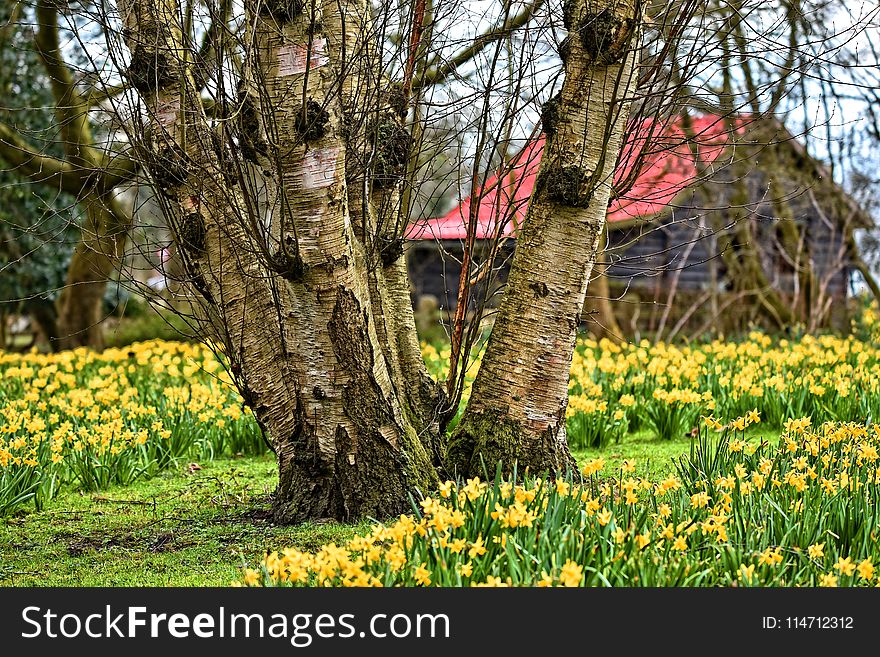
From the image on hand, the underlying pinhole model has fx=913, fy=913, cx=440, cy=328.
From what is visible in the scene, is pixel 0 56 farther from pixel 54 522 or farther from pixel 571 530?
pixel 571 530

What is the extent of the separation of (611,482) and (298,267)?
5.08 feet

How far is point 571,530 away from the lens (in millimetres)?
2900

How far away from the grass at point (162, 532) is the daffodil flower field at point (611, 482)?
155 mm

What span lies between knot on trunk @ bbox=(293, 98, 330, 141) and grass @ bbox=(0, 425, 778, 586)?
65.9 inches

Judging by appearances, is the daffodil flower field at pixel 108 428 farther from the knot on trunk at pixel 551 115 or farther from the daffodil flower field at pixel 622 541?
the knot on trunk at pixel 551 115

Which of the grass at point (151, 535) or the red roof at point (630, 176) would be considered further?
the red roof at point (630, 176)

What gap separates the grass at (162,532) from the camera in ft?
11.8

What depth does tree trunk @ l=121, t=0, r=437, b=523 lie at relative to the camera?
3.80 meters

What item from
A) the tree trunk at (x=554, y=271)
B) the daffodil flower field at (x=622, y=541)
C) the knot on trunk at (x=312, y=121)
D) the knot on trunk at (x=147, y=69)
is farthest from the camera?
the tree trunk at (x=554, y=271)

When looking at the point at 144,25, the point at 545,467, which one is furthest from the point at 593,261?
the point at 144,25

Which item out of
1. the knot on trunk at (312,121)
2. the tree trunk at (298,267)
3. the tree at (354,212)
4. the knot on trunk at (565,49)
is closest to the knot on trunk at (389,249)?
the tree at (354,212)

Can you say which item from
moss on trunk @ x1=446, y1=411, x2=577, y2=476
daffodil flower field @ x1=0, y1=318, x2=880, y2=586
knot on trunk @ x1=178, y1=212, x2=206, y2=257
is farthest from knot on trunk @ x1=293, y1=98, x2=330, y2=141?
moss on trunk @ x1=446, y1=411, x2=577, y2=476

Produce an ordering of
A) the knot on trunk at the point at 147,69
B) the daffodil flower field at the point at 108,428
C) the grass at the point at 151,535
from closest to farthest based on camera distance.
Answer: the grass at the point at 151,535 < the knot on trunk at the point at 147,69 < the daffodil flower field at the point at 108,428

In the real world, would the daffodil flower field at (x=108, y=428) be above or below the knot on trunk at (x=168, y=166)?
below
